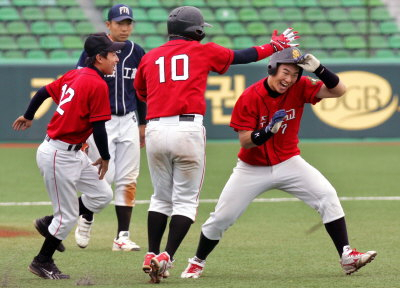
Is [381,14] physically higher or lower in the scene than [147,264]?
higher

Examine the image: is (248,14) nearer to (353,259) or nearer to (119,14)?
(119,14)

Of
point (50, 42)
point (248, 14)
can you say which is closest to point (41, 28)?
point (50, 42)

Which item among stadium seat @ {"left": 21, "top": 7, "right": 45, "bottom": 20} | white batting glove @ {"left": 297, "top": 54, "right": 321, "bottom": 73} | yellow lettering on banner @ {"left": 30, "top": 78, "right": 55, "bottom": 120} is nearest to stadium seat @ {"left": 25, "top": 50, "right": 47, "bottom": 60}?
stadium seat @ {"left": 21, "top": 7, "right": 45, "bottom": 20}

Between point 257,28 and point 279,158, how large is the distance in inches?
569

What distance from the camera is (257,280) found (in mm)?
5828

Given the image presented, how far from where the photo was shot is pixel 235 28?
20406mm

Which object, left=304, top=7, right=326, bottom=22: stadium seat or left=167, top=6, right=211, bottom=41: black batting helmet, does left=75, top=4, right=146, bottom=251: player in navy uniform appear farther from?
left=304, top=7, right=326, bottom=22: stadium seat

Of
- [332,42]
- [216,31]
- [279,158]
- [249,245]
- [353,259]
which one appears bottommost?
[249,245]

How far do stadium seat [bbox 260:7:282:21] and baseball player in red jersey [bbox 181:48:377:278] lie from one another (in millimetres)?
14523

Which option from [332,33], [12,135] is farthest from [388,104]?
[12,135]

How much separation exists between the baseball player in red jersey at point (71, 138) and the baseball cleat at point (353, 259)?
1841 millimetres

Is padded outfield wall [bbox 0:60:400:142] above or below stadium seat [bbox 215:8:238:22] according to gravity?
below

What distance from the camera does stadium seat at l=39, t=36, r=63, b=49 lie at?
18.9 meters

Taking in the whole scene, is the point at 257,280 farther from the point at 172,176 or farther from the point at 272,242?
the point at 272,242
